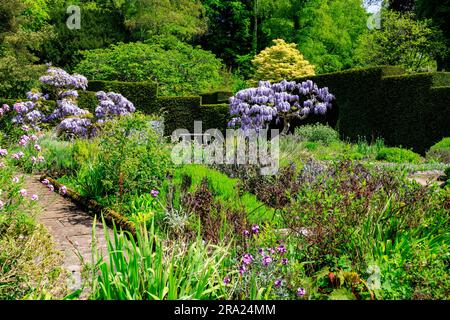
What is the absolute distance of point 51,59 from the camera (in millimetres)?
26062

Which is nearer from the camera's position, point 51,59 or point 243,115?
point 243,115

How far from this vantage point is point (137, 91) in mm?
18344

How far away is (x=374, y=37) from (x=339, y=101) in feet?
23.9

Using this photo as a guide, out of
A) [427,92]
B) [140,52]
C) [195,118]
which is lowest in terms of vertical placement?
[195,118]

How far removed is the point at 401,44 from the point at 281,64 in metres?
5.28

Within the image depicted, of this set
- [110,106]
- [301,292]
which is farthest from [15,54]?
[301,292]

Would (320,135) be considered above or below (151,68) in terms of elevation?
below

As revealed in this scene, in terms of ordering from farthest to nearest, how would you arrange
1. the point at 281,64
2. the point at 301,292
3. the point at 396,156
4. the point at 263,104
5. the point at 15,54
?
the point at 281,64 < the point at 15,54 < the point at 263,104 < the point at 396,156 < the point at 301,292

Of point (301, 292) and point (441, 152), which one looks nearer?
point (301, 292)

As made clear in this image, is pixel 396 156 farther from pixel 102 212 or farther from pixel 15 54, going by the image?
pixel 15 54

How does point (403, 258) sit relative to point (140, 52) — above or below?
below
